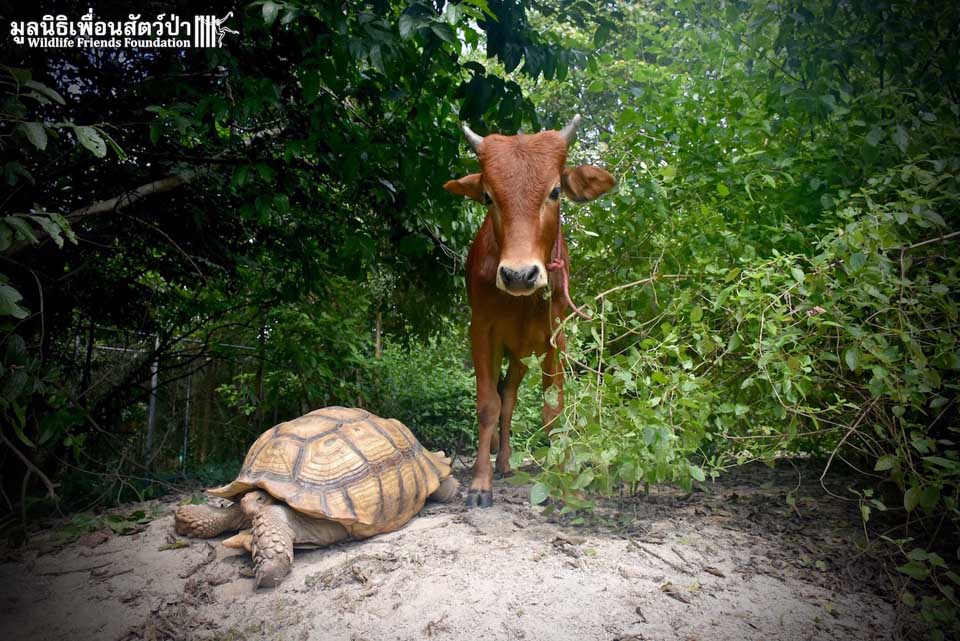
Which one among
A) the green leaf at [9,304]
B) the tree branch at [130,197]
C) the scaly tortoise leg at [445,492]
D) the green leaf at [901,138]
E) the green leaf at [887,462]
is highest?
the green leaf at [901,138]

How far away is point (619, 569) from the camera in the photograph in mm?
2518

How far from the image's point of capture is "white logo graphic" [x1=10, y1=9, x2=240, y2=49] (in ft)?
10.5

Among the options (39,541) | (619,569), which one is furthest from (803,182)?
(39,541)

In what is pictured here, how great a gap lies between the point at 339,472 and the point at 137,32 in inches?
106

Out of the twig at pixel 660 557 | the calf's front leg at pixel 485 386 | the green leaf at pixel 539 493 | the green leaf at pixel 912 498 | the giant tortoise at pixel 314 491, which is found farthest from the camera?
the calf's front leg at pixel 485 386

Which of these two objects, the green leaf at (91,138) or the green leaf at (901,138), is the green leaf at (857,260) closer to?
the green leaf at (901,138)

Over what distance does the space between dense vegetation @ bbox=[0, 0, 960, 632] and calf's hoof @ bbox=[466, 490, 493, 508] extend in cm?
72

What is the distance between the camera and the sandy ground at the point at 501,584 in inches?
86.7

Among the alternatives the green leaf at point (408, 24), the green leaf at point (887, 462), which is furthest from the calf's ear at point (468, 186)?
the green leaf at point (887, 462)

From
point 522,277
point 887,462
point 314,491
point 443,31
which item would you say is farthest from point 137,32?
point 887,462

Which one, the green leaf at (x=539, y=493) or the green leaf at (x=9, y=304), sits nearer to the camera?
the green leaf at (x=9, y=304)

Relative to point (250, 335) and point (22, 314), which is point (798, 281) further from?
point (250, 335)

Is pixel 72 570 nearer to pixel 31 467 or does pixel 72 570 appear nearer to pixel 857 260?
pixel 31 467

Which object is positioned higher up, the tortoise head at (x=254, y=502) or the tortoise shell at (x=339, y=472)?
the tortoise shell at (x=339, y=472)
